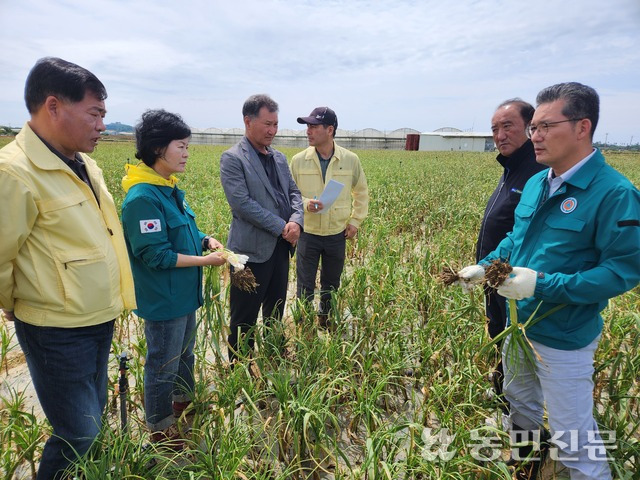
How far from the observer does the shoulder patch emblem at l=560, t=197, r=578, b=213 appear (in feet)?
5.51

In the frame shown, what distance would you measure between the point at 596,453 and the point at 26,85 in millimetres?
2945

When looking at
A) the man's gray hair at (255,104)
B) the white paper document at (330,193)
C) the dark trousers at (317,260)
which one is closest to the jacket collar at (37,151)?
the man's gray hair at (255,104)

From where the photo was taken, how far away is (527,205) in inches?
78.4

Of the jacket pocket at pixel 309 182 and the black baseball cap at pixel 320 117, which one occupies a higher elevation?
the black baseball cap at pixel 320 117

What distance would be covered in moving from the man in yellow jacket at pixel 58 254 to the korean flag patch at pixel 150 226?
0.76ft

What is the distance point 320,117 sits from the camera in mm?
3342

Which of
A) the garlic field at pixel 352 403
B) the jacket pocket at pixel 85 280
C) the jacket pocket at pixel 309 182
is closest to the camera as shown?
the jacket pocket at pixel 85 280

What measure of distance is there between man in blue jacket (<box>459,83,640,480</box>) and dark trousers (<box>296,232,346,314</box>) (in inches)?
78.4

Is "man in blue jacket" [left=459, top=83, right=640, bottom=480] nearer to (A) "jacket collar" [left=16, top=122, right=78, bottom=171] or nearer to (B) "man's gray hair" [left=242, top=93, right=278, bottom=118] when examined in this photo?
(B) "man's gray hair" [left=242, top=93, right=278, bottom=118]

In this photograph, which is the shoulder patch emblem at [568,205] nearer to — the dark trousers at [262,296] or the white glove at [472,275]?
the white glove at [472,275]

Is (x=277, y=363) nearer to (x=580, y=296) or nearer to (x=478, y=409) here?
(x=478, y=409)

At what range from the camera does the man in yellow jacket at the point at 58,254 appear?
1426 mm

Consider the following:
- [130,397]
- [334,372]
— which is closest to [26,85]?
[130,397]

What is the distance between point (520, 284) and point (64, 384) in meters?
2.07
